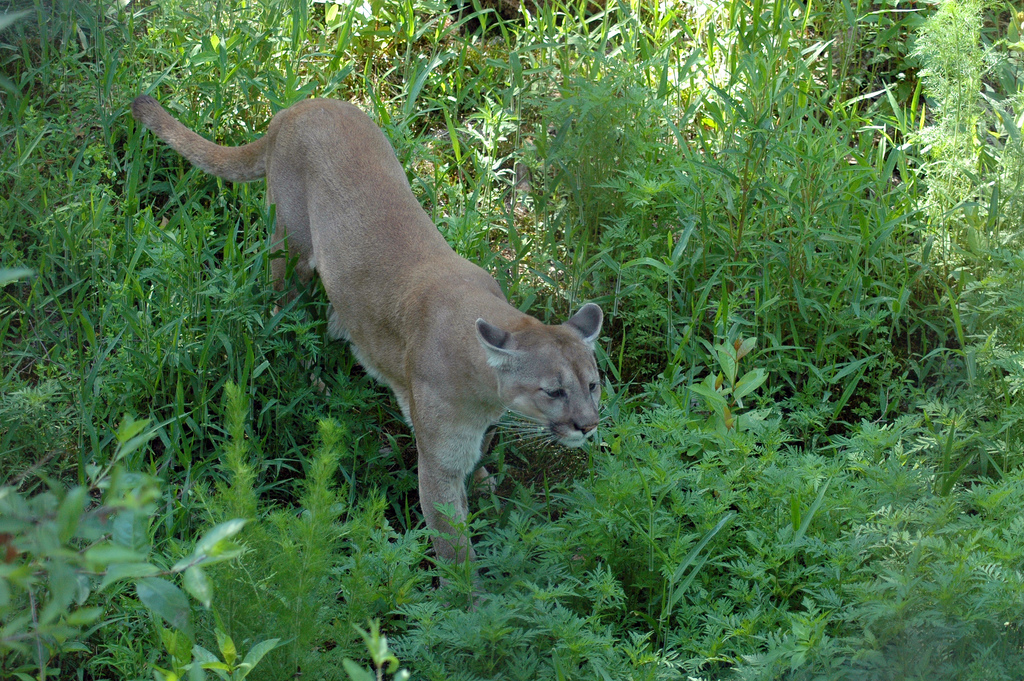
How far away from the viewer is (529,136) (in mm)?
6090

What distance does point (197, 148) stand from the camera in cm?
526

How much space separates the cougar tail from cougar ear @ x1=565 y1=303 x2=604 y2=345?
2.08 meters

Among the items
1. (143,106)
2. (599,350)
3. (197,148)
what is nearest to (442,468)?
(599,350)

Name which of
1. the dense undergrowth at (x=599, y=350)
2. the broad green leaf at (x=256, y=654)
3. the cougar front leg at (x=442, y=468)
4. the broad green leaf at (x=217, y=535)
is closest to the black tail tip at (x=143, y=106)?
the dense undergrowth at (x=599, y=350)

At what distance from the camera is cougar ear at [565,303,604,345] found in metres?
4.26

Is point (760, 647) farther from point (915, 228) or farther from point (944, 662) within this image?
point (915, 228)

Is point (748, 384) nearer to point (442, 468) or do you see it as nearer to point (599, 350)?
point (599, 350)

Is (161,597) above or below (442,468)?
above

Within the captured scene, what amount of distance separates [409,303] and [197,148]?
1.69 meters

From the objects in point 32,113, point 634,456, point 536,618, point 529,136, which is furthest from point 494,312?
point 32,113

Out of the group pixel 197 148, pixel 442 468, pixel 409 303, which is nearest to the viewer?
pixel 442 468

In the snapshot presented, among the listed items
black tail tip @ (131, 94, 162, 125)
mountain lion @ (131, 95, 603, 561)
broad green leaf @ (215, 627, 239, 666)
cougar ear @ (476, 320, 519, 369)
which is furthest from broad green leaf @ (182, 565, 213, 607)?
black tail tip @ (131, 94, 162, 125)

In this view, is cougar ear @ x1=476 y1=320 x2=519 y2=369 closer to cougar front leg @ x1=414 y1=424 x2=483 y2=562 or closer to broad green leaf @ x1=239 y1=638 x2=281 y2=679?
cougar front leg @ x1=414 y1=424 x2=483 y2=562

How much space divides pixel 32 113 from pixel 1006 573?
5188 mm
